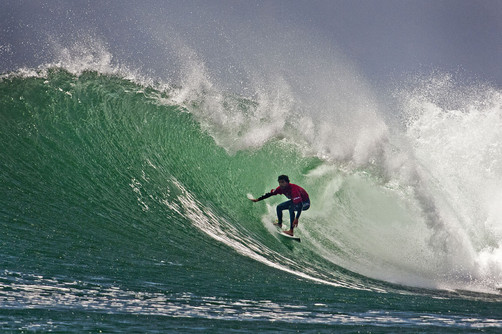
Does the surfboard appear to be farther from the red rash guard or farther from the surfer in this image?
the red rash guard

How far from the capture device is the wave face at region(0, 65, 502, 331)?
4961mm

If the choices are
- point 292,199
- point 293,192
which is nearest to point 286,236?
point 292,199

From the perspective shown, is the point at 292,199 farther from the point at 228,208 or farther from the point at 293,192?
the point at 228,208

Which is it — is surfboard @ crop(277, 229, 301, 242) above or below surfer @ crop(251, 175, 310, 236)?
below

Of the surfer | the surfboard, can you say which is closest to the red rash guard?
the surfer

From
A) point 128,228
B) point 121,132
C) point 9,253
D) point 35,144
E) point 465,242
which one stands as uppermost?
point 121,132

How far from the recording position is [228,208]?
9.68 m

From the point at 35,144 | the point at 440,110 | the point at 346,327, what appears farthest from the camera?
the point at 440,110

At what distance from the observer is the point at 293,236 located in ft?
29.9

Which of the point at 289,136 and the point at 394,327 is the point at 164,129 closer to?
the point at 289,136

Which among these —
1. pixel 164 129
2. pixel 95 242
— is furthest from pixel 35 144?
pixel 95 242

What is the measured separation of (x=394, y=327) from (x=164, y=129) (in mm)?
8286

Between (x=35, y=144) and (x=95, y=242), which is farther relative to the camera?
(x=35, y=144)

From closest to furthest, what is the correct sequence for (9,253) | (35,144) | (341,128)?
(9,253) < (35,144) < (341,128)
